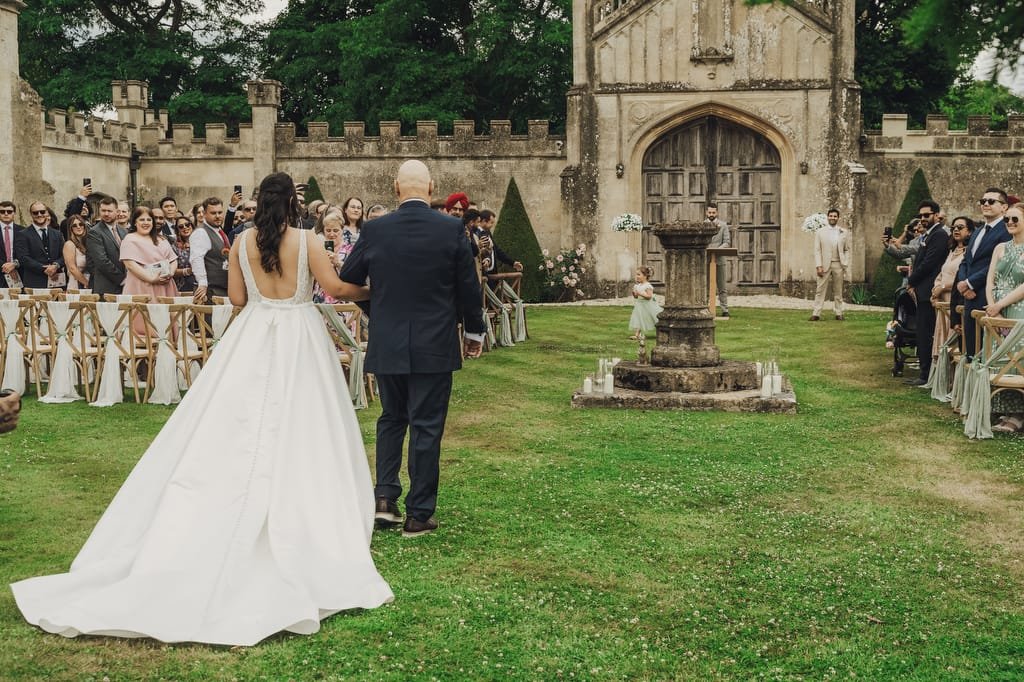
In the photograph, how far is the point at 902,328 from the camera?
11.3 metres

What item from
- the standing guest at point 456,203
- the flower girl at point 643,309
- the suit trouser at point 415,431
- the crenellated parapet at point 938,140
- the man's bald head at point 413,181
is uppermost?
the crenellated parapet at point 938,140

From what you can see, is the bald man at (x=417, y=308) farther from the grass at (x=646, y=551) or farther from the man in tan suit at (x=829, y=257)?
the man in tan suit at (x=829, y=257)

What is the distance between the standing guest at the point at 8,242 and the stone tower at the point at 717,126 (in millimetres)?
12959

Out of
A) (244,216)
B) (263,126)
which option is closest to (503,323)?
(244,216)

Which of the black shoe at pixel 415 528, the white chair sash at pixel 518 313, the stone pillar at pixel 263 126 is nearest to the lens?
the black shoe at pixel 415 528

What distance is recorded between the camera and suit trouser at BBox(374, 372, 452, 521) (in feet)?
17.5

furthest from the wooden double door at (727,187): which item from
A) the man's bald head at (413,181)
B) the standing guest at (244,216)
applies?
the man's bald head at (413,181)

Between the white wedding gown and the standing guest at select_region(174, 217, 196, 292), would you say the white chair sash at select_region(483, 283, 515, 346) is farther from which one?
the white wedding gown

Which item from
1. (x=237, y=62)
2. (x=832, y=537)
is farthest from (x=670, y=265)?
(x=237, y=62)

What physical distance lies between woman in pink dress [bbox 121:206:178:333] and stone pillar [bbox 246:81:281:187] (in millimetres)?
14721

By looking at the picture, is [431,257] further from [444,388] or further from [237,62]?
[237,62]

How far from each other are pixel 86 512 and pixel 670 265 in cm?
592

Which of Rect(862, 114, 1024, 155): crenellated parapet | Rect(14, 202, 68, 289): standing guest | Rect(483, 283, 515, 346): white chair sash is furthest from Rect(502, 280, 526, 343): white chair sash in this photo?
Rect(862, 114, 1024, 155): crenellated parapet

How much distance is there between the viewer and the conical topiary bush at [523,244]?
2175cm
